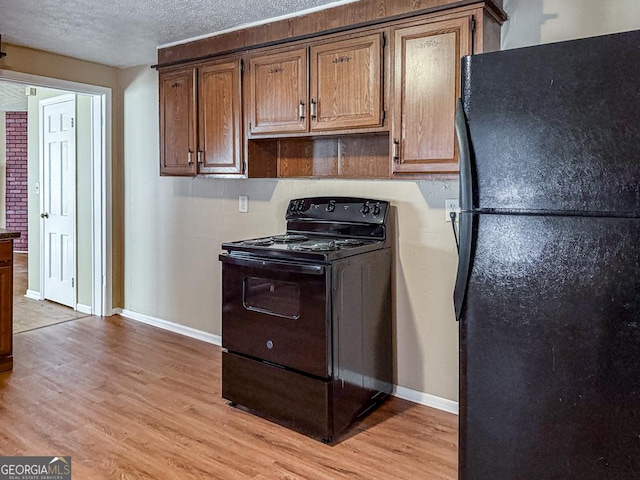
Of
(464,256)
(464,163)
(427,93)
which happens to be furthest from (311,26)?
(464,256)

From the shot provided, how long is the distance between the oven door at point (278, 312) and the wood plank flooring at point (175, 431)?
38 centimetres

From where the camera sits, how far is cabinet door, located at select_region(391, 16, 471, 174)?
7.93 ft

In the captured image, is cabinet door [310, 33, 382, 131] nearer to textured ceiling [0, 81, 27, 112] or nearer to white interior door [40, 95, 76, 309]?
white interior door [40, 95, 76, 309]

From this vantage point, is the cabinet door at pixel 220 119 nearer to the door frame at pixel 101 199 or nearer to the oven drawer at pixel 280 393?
the oven drawer at pixel 280 393

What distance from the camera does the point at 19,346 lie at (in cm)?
387

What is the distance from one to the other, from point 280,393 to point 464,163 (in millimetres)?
1569

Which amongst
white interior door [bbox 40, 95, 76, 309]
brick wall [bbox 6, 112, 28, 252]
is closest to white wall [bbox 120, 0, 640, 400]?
white interior door [bbox 40, 95, 76, 309]

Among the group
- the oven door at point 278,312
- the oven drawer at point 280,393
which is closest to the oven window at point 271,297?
the oven door at point 278,312

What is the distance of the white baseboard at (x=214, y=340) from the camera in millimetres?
2891

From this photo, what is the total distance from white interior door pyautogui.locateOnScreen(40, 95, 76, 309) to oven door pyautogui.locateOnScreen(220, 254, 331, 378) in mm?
2781

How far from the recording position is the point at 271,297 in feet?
8.70

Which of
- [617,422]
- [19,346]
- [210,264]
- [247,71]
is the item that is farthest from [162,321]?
[617,422]

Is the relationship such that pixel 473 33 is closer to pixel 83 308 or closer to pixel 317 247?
pixel 317 247

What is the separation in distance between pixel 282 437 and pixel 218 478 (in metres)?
0.44
